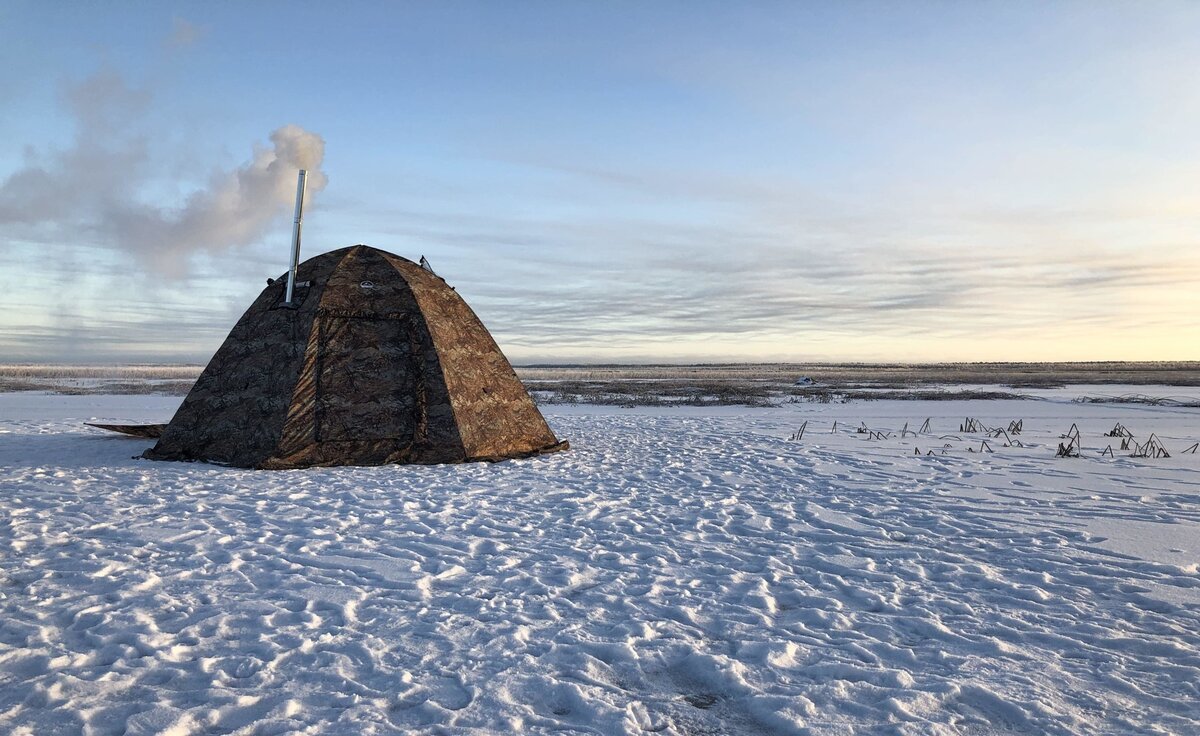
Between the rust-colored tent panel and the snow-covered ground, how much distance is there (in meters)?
1.00

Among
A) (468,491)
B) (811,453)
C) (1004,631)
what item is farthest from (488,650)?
(811,453)

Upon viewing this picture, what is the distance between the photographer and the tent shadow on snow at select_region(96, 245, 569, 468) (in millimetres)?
11047

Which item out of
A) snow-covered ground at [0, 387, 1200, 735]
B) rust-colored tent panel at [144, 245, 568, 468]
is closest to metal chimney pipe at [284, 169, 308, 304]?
rust-colored tent panel at [144, 245, 568, 468]

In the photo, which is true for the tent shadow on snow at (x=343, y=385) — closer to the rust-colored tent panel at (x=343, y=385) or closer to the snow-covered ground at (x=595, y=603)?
the rust-colored tent panel at (x=343, y=385)

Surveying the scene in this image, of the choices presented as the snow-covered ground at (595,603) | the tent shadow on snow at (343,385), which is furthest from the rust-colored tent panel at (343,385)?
the snow-covered ground at (595,603)

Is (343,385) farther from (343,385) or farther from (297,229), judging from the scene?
(297,229)

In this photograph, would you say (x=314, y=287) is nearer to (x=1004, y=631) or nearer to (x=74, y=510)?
(x=74, y=510)

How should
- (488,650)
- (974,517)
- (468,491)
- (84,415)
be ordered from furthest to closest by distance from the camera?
(84,415) < (468,491) < (974,517) < (488,650)

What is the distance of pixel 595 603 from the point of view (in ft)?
16.8

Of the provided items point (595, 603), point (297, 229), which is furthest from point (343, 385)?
point (595, 603)

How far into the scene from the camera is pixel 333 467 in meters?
11.0

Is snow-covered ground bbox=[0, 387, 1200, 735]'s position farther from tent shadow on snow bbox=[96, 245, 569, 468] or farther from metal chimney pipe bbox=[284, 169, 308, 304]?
metal chimney pipe bbox=[284, 169, 308, 304]

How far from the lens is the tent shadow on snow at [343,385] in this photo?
36.2 ft

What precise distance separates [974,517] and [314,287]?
10.5 m
